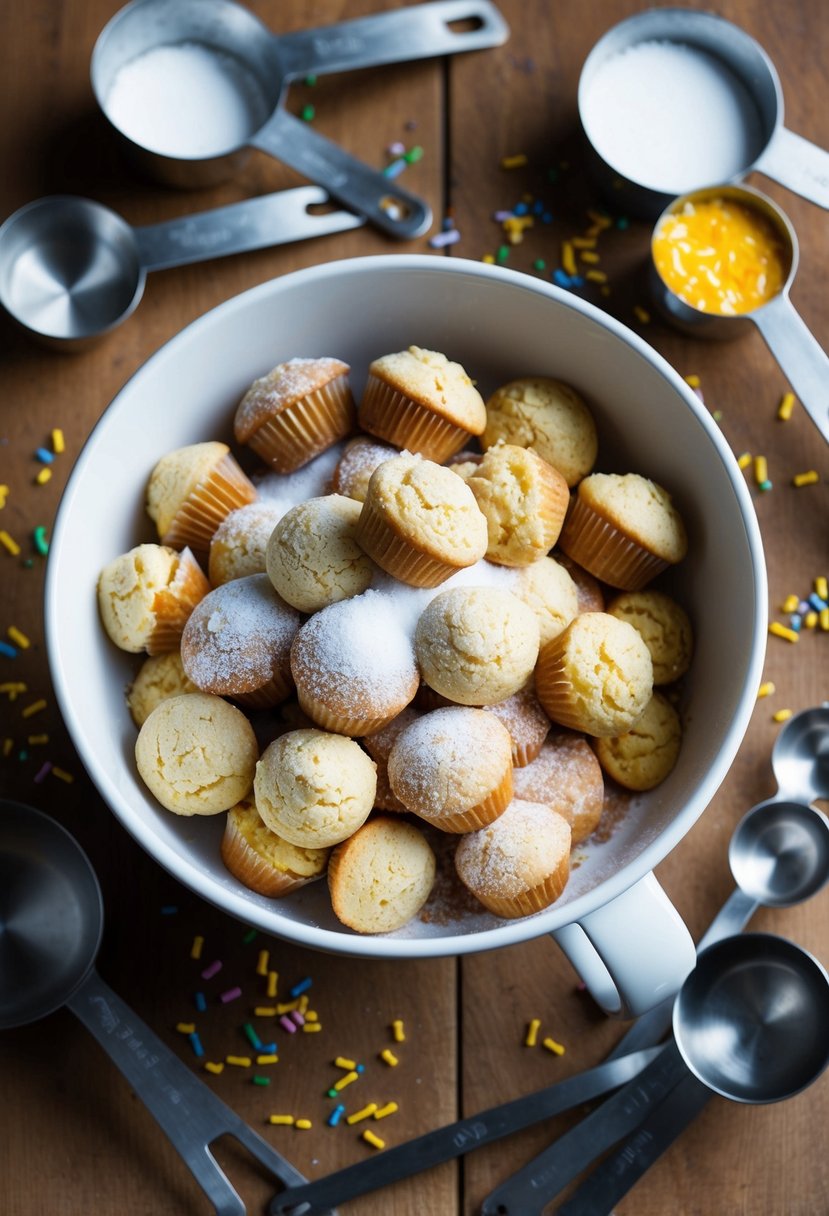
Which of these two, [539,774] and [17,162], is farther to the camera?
[17,162]

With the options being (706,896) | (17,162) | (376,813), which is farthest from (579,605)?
(17,162)

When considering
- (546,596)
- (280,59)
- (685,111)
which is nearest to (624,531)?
(546,596)

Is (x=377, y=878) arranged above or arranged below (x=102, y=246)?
below

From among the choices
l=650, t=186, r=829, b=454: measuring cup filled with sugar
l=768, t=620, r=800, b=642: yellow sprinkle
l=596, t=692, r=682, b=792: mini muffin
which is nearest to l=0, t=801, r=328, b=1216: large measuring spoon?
l=596, t=692, r=682, b=792: mini muffin

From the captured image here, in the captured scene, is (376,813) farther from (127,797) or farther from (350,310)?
(350,310)

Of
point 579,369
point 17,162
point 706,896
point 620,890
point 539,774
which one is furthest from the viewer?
point 17,162

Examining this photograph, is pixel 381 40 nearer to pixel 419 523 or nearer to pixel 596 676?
pixel 419 523

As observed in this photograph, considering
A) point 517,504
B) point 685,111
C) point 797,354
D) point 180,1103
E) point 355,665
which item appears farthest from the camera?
point 685,111
